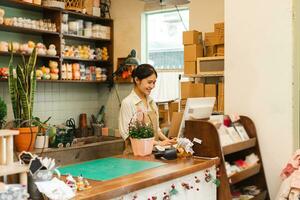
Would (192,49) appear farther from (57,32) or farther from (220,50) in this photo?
(57,32)

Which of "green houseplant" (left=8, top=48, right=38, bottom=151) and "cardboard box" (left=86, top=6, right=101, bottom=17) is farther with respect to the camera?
"cardboard box" (left=86, top=6, right=101, bottom=17)

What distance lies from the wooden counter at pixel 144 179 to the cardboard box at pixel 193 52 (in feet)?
6.94

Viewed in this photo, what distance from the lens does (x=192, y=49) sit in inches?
177

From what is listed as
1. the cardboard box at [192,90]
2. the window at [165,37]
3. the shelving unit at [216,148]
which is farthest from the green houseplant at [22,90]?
the window at [165,37]

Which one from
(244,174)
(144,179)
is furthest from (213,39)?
(144,179)

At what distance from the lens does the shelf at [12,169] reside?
1.43m

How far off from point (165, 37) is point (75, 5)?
4.43 ft

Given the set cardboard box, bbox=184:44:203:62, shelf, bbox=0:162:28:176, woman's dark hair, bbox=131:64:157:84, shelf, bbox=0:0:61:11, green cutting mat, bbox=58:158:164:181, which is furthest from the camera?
shelf, bbox=0:0:61:11

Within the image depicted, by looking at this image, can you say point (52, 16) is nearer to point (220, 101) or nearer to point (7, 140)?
point (220, 101)

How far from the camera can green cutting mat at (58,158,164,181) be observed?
201cm

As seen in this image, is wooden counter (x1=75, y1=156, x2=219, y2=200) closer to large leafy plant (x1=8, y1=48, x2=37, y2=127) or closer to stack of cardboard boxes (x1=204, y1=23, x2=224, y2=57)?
large leafy plant (x1=8, y1=48, x2=37, y2=127)

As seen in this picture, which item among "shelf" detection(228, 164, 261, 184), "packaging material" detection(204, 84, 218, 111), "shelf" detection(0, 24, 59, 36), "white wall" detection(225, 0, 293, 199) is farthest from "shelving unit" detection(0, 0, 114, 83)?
"shelf" detection(228, 164, 261, 184)

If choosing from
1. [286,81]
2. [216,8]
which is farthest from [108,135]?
[286,81]

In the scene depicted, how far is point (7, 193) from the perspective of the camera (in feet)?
4.53
